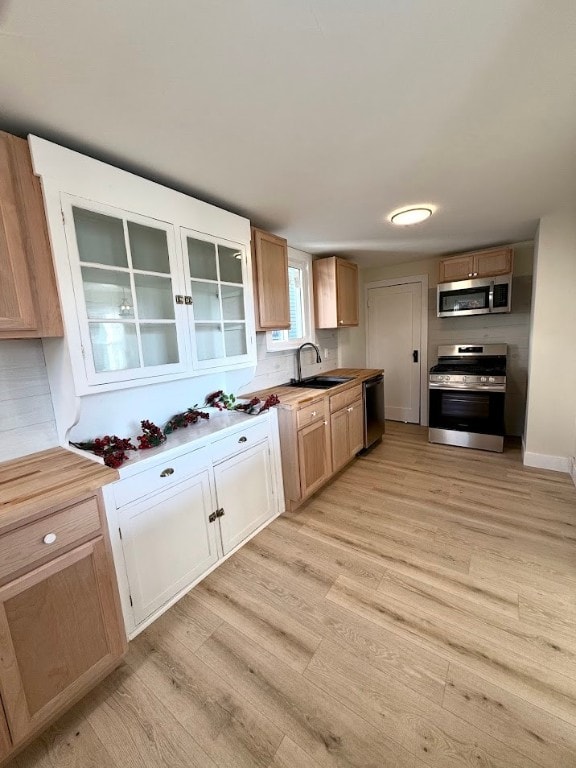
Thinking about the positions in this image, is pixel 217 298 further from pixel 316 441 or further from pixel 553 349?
pixel 553 349

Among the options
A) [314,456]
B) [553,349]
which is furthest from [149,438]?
[553,349]

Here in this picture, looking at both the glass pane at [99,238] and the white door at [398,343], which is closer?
the glass pane at [99,238]

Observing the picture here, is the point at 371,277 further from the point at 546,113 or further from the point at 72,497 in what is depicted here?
the point at 72,497

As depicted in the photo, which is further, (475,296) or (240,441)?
(475,296)

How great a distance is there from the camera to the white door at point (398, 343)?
433cm

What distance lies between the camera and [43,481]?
119 centimetres

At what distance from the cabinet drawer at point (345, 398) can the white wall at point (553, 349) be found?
5.33ft

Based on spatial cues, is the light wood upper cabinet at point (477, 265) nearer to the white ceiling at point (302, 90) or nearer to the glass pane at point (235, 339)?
the white ceiling at point (302, 90)

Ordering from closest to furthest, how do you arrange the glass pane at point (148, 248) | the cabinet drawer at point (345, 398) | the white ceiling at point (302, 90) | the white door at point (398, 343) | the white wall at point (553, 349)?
the white ceiling at point (302, 90), the glass pane at point (148, 248), the white wall at point (553, 349), the cabinet drawer at point (345, 398), the white door at point (398, 343)

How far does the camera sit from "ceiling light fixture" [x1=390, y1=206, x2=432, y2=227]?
2.34 metres

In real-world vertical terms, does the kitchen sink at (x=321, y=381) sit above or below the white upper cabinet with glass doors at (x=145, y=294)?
below

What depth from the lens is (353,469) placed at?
3184mm

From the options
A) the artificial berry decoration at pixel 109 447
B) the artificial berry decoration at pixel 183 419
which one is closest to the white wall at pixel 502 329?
the artificial berry decoration at pixel 183 419

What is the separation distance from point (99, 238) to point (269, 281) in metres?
1.28
